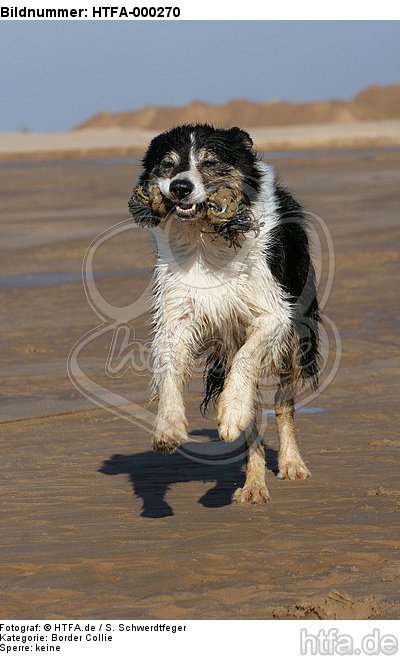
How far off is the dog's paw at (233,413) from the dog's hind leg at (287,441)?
0.94 m

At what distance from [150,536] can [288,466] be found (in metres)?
1.45

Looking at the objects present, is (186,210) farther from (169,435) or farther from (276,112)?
(276,112)

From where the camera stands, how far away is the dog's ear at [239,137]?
22.9 feet

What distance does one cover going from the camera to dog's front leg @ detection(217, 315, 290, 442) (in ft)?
21.3

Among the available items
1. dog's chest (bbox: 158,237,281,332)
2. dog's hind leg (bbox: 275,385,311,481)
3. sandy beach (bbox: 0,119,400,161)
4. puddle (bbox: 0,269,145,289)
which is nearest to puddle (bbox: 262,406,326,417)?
dog's hind leg (bbox: 275,385,311,481)

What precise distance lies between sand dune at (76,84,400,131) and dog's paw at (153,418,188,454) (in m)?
95.6

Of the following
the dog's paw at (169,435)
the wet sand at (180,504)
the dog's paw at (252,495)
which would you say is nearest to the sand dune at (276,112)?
the wet sand at (180,504)

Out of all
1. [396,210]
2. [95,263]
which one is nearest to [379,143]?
[396,210]

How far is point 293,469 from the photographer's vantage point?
7500mm

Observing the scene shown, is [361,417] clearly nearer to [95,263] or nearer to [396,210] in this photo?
[95,263]

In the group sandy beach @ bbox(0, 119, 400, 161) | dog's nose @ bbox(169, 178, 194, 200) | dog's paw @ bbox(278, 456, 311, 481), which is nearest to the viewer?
dog's nose @ bbox(169, 178, 194, 200)

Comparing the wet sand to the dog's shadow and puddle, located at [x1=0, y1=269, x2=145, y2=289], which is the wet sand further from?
puddle, located at [x1=0, y1=269, x2=145, y2=289]

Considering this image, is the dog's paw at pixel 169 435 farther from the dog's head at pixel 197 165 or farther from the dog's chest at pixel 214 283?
the dog's head at pixel 197 165

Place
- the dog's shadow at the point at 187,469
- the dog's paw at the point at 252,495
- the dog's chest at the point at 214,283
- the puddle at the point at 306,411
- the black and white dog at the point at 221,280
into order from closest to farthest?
the black and white dog at the point at 221,280 → the dog's chest at the point at 214,283 → the dog's paw at the point at 252,495 → the dog's shadow at the point at 187,469 → the puddle at the point at 306,411
